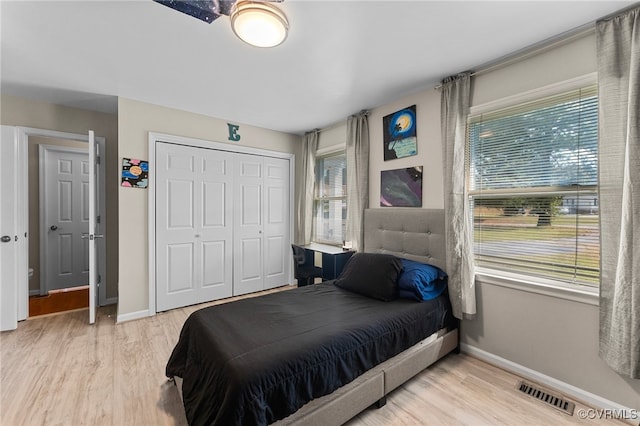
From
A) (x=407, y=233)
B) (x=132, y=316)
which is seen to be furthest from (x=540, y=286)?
(x=132, y=316)

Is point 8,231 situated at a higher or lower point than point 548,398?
higher

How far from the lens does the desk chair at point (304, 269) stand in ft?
11.3

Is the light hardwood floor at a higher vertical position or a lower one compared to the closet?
lower

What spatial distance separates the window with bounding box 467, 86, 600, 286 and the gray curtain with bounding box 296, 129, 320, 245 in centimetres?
231

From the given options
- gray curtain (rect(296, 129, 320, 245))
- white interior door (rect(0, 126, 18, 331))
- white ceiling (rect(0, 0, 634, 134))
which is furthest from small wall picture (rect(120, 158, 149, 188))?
gray curtain (rect(296, 129, 320, 245))

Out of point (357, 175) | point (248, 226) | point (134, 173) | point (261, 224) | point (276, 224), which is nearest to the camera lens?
point (134, 173)

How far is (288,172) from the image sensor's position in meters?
4.43

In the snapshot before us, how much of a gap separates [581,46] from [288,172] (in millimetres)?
3511

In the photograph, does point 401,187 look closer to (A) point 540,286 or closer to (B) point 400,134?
(B) point 400,134

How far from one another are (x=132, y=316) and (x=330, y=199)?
289 cm

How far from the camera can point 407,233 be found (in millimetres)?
2781

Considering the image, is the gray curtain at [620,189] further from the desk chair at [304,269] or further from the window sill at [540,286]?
the desk chair at [304,269]

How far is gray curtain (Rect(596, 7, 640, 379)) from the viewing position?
155 centimetres

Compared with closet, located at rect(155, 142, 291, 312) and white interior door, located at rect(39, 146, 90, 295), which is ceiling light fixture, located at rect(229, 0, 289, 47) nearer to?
closet, located at rect(155, 142, 291, 312)
